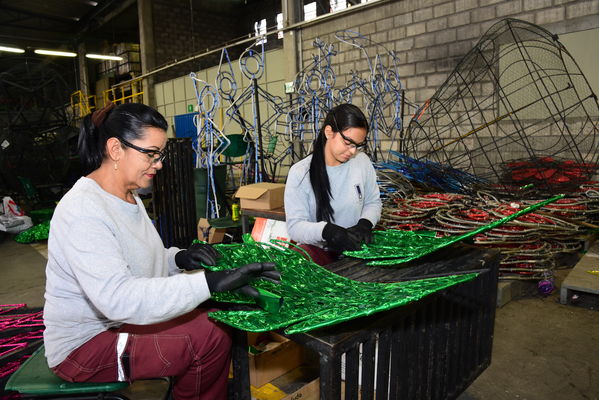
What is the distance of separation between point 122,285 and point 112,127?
18.0 inches

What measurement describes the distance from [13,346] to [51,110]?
6.21 m

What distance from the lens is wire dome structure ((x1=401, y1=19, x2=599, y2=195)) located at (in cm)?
360

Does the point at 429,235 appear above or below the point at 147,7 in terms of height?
below

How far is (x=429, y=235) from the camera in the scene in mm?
1626

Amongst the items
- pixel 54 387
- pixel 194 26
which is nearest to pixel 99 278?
pixel 54 387

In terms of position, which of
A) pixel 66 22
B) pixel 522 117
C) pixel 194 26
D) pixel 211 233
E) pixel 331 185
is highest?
pixel 66 22

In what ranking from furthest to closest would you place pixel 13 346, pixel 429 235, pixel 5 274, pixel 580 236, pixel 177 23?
pixel 177 23 → pixel 5 274 → pixel 580 236 → pixel 13 346 → pixel 429 235

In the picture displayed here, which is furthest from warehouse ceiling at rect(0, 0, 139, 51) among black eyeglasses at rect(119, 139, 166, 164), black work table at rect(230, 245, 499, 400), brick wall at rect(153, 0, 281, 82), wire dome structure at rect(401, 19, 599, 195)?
black work table at rect(230, 245, 499, 400)

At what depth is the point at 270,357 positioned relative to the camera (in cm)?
168

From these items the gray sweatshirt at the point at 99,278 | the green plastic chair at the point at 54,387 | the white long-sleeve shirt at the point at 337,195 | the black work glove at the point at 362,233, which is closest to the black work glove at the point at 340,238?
the black work glove at the point at 362,233

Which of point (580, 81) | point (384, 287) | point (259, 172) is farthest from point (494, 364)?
point (580, 81)

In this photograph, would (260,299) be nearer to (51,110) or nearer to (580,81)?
(580,81)

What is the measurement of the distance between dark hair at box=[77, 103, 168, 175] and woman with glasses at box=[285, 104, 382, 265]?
906 millimetres

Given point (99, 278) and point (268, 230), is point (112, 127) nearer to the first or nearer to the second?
point (99, 278)
